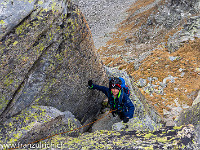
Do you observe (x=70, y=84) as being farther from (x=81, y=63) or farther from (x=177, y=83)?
(x=177, y=83)

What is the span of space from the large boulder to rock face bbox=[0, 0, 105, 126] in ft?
1.07

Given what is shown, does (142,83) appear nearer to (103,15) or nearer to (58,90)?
(58,90)

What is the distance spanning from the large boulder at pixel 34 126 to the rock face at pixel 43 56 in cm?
33

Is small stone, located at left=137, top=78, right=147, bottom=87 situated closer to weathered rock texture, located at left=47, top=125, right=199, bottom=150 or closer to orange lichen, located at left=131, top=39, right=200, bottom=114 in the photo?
orange lichen, located at left=131, top=39, right=200, bottom=114

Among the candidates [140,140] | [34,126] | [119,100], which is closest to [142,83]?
[119,100]

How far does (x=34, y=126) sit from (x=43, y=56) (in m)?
2.62

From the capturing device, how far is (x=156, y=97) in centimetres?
1394

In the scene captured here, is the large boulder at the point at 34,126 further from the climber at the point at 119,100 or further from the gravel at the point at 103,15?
the gravel at the point at 103,15

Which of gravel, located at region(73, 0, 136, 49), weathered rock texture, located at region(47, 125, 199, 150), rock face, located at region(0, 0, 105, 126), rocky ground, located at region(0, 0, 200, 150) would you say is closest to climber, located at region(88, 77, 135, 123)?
rocky ground, located at region(0, 0, 200, 150)

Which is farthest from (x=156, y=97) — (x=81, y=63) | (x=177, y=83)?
(x=81, y=63)

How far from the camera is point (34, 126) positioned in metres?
5.99

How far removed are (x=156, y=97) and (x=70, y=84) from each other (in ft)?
28.6

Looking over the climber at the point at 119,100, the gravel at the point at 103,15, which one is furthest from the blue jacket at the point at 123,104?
the gravel at the point at 103,15

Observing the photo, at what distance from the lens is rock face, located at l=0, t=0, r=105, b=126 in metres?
5.63
